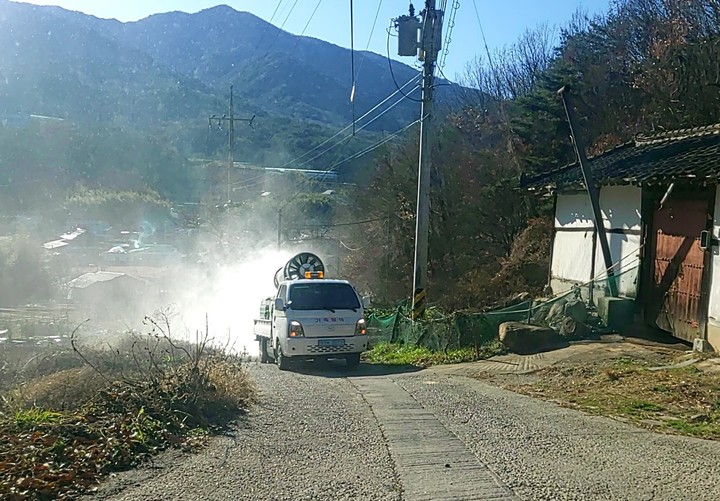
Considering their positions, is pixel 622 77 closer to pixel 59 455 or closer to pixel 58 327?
pixel 58 327

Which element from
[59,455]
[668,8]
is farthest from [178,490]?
[668,8]

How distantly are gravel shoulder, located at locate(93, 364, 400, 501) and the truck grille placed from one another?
7.15 meters

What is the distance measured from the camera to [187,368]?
9125mm

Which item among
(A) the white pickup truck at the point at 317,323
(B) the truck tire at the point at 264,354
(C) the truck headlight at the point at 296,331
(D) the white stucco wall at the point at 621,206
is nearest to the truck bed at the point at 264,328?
(B) the truck tire at the point at 264,354

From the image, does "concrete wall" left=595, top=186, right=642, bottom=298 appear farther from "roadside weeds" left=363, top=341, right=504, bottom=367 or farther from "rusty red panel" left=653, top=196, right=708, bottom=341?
"roadside weeds" left=363, top=341, right=504, bottom=367

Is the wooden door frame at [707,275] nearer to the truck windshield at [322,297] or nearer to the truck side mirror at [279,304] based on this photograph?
the truck windshield at [322,297]

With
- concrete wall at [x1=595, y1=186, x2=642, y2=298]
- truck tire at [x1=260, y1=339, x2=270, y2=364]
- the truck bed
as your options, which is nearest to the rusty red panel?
concrete wall at [x1=595, y1=186, x2=642, y2=298]

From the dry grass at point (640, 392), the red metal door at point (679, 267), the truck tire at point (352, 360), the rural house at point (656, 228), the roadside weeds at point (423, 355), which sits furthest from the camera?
the truck tire at point (352, 360)

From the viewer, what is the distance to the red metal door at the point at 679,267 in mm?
13906

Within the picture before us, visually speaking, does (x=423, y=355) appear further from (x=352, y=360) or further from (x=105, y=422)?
(x=105, y=422)

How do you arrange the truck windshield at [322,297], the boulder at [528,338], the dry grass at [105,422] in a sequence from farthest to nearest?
the truck windshield at [322,297]
the boulder at [528,338]
the dry grass at [105,422]

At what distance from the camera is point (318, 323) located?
16.6 meters

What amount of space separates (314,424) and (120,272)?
45739mm

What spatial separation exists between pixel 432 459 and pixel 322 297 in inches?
426
